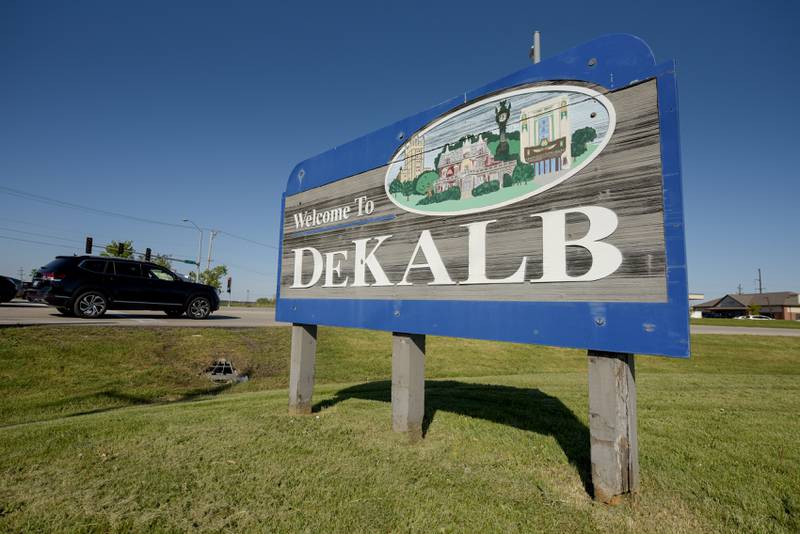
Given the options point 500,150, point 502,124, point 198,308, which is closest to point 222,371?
point 198,308

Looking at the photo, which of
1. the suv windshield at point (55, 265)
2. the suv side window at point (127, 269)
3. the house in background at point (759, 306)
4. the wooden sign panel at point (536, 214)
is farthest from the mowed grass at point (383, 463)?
the house in background at point (759, 306)

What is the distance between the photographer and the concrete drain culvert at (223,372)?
8.80 m

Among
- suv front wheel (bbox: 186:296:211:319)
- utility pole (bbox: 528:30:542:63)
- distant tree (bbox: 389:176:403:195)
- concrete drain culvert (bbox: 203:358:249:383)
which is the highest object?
utility pole (bbox: 528:30:542:63)

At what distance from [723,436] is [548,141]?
3560 mm

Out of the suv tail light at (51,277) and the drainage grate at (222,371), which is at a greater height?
the suv tail light at (51,277)

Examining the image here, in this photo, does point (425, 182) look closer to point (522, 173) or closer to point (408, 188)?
point (408, 188)

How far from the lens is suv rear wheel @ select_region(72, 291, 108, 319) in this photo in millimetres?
11555

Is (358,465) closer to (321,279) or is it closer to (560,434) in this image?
(560,434)

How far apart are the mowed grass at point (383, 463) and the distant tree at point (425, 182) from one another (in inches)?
102

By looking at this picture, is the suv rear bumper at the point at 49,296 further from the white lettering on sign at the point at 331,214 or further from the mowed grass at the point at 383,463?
the white lettering on sign at the point at 331,214

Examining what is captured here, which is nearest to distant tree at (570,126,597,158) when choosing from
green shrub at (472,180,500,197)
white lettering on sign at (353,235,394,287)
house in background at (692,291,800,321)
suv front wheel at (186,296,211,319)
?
green shrub at (472,180,500,197)

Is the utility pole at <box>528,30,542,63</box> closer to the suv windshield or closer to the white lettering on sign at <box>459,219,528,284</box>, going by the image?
the white lettering on sign at <box>459,219,528,284</box>

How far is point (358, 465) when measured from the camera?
3.41m

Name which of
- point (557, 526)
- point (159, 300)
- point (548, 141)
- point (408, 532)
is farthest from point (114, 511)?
point (159, 300)
